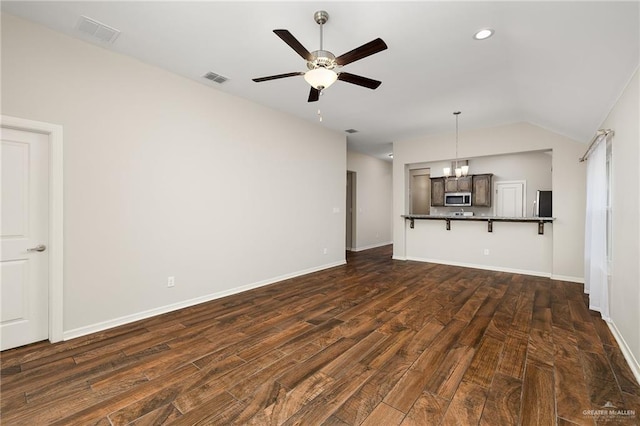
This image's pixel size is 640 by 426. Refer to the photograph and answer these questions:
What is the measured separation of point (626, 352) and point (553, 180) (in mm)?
3616

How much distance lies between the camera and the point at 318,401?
1.89 metres

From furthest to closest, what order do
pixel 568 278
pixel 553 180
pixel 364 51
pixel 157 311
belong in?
pixel 553 180
pixel 568 278
pixel 157 311
pixel 364 51

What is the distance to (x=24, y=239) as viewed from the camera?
2.67 metres

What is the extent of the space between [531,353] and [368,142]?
5576 millimetres

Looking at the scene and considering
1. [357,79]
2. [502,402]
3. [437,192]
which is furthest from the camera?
[437,192]

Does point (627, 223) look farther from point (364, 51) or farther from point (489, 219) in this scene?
point (489, 219)

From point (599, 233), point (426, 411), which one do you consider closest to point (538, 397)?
point (426, 411)

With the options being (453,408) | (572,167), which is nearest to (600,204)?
(572,167)

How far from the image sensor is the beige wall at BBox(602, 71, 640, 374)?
230cm

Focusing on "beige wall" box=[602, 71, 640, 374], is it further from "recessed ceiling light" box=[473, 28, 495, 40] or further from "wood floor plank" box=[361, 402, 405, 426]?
"wood floor plank" box=[361, 402, 405, 426]

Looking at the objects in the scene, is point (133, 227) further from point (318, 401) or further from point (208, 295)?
point (318, 401)

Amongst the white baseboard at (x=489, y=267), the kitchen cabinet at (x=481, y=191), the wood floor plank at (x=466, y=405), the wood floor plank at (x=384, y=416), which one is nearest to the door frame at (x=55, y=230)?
the wood floor plank at (x=384, y=416)

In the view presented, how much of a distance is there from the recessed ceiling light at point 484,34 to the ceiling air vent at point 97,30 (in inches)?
135

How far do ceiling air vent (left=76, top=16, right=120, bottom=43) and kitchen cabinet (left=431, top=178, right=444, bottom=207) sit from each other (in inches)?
293
